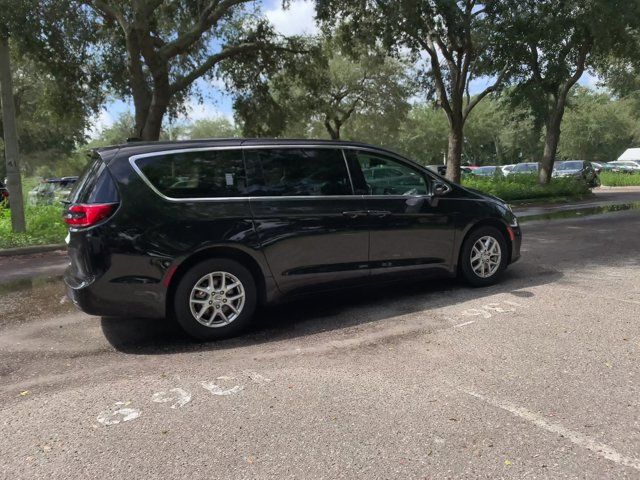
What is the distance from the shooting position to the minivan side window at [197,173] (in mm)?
4707

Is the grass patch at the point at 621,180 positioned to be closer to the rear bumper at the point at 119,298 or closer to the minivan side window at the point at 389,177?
the minivan side window at the point at 389,177

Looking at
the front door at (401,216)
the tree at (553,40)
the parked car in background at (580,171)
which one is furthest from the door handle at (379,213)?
the parked car in background at (580,171)

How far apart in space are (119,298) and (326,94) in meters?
23.6

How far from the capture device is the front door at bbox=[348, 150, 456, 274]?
5.58 m

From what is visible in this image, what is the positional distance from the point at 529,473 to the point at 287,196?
3.17 meters

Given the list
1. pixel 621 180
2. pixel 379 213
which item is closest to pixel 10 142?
pixel 379 213

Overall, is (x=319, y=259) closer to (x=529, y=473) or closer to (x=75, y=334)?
(x=75, y=334)

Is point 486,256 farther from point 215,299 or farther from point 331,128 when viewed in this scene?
point 331,128

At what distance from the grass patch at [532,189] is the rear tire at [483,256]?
13.7m

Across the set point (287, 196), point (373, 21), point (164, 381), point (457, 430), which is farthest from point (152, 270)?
point (373, 21)

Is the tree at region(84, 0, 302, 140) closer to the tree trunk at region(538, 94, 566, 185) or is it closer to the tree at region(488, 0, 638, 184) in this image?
the tree at region(488, 0, 638, 184)

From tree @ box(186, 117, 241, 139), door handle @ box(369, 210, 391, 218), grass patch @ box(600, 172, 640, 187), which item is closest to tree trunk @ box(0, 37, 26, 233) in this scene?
door handle @ box(369, 210, 391, 218)

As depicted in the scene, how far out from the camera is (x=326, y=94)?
26.8 metres

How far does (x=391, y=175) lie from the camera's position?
5.85 m
